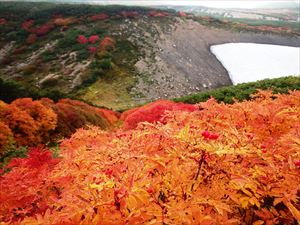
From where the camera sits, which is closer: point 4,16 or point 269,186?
point 269,186

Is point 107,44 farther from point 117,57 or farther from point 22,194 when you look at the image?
point 22,194

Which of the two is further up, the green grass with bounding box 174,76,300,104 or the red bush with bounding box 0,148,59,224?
the red bush with bounding box 0,148,59,224

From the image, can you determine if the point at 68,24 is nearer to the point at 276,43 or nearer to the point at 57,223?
the point at 276,43

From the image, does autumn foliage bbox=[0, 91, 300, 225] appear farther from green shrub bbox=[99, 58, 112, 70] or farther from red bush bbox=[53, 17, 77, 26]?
red bush bbox=[53, 17, 77, 26]

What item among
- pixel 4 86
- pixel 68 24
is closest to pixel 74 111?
pixel 4 86

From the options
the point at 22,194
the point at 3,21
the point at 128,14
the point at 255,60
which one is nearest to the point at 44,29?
the point at 3,21

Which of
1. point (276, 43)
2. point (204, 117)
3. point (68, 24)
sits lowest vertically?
point (276, 43)

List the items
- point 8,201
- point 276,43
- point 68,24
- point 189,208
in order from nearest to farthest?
point 189,208
point 8,201
point 68,24
point 276,43

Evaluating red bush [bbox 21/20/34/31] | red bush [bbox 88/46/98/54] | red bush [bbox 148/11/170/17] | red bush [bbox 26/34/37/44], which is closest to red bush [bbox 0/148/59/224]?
red bush [bbox 88/46/98/54]

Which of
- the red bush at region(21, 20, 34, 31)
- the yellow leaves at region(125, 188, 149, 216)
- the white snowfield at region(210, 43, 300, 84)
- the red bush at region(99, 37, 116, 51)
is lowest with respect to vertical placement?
the white snowfield at region(210, 43, 300, 84)
